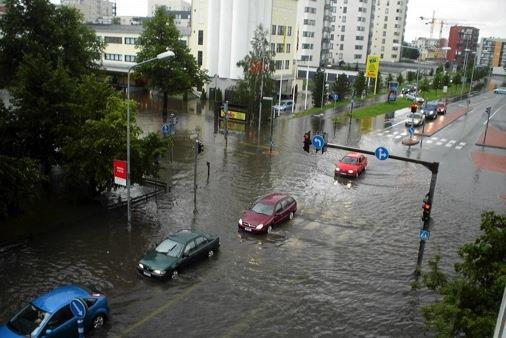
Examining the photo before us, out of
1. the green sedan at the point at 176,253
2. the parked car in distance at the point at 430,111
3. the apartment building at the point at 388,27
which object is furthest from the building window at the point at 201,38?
the apartment building at the point at 388,27

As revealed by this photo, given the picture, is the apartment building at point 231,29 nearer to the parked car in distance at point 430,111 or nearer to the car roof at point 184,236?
the parked car in distance at point 430,111

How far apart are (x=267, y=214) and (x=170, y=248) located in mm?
5987

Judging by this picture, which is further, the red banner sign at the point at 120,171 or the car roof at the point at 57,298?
the red banner sign at the point at 120,171

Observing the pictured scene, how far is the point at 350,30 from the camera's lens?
12794 centimetres

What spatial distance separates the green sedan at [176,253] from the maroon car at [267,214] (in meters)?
2.57

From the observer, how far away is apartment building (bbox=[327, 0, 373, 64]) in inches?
4948

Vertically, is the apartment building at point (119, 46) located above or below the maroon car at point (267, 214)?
above

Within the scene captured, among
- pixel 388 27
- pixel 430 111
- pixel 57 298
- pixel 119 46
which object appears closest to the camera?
pixel 57 298

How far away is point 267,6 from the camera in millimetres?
68125

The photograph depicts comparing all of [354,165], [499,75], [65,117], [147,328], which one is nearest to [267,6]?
[354,165]

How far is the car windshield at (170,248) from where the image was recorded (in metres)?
19.3

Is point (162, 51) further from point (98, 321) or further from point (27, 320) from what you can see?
point (27, 320)

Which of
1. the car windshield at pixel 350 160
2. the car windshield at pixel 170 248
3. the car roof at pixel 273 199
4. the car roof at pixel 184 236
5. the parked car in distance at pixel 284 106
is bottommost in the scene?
the car windshield at pixel 170 248

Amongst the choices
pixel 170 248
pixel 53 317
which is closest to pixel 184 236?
pixel 170 248
